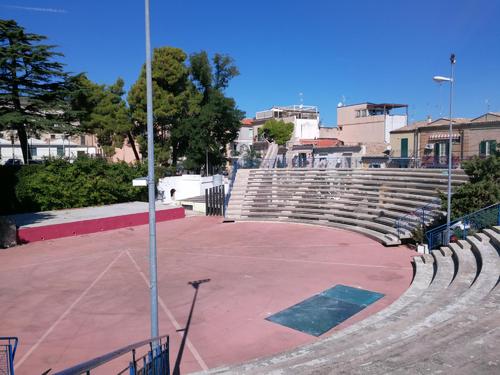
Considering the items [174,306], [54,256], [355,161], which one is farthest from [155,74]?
[174,306]

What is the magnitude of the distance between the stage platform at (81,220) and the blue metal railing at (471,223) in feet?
57.4

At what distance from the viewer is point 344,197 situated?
2717 centimetres

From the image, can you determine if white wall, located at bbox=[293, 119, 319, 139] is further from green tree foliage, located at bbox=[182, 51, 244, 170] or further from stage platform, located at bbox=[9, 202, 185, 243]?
stage platform, located at bbox=[9, 202, 185, 243]

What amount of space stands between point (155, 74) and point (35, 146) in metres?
31.3

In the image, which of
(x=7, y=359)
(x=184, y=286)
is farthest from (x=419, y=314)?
(x=7, y=359)

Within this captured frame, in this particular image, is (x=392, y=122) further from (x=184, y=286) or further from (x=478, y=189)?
(x=184, y=286)

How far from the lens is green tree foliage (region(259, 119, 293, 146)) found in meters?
62.7

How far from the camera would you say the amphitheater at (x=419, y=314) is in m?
6.79

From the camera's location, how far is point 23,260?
59.1 ft

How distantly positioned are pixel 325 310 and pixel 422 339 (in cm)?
385

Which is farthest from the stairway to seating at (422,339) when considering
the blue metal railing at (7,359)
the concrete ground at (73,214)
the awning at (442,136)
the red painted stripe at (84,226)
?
the awning at (442,136)

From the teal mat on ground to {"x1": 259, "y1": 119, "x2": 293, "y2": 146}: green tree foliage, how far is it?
1995 inches

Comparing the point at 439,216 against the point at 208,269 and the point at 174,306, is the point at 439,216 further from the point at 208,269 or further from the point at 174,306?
the point at 174,306

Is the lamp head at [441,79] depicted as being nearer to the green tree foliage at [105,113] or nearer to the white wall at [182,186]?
the white wall at [182,186]
